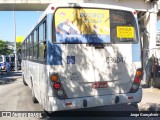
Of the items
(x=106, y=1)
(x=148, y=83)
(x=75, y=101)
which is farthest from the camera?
(x=106, y=1)

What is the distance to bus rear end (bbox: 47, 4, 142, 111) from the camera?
25.1 feet

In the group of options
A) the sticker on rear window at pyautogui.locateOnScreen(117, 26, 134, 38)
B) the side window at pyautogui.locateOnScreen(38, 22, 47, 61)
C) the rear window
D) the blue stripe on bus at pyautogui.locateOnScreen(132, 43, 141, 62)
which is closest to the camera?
the rear window

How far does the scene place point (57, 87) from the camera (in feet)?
24.8

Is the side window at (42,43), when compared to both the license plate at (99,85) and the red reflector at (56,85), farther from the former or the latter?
the license plate at (99,85)

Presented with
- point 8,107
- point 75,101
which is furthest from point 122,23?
point 8,107

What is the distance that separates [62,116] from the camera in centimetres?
920

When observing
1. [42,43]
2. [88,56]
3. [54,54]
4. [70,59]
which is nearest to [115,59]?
[88,56]

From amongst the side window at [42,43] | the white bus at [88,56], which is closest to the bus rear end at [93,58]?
the white bus at [88,56]

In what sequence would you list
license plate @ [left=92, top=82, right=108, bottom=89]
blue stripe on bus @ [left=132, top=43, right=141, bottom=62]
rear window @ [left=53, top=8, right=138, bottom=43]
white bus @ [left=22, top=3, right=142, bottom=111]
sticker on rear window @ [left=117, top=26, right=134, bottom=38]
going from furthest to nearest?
blue stripe on bus @ [left=132, top=43, right=141, bottom=62], sticker on rear window @ [left=117, top=26, right=134, bottom=38], license plate @ [left=92, top=82, right=108, bottom=89], rear window @ [left=53, top=8, right=138, bottom=43], white bus @ [left=22, top=3, right=142, bottom=111]

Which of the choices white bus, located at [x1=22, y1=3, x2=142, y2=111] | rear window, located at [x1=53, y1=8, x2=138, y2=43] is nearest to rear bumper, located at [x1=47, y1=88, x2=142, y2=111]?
white bus, located at [x1=22, y1=3, x2=142, y2=111]

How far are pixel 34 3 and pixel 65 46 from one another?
38.0 feet

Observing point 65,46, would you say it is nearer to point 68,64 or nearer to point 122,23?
point 68,64

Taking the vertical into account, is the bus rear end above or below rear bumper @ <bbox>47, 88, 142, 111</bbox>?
above

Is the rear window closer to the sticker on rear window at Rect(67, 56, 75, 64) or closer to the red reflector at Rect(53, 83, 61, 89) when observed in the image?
the sticker on rear window at Rect(67, 56, 75, 64)
